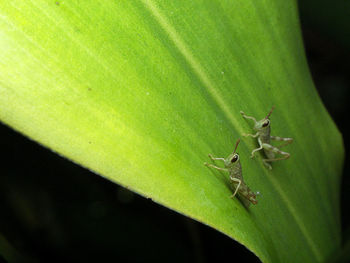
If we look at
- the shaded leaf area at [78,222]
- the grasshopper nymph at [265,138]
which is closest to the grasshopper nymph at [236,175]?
the grasshopper nymph at [265,138]

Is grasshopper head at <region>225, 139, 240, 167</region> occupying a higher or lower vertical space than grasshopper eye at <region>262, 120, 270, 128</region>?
lower

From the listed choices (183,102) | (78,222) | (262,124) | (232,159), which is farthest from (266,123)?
(78,222)

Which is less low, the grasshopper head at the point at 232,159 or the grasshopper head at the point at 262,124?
the grasshopper head at the point at 262,124

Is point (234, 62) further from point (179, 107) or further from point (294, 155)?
point (294, 155)

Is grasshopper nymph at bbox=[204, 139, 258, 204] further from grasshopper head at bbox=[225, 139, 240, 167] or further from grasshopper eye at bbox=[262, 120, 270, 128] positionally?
grasshopper eye at bbox=[262, 120, 270, 128]

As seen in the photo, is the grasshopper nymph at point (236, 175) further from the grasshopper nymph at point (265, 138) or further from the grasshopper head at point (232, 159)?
the grasshopper nymph at point (265, 138)

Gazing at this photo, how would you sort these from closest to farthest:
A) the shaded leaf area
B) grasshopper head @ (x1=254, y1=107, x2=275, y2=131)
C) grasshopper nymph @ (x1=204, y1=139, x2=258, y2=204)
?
grasshopper nymph @ (x1=204, y1=139, x2=258, y2=204)
grasshopper head @ (x1=254, y1=107, x2=275, y2=131)
the shaded leaf area

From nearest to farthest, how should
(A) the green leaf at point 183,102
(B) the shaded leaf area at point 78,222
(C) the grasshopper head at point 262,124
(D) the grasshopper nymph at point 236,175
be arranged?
1. (A) the green leaf at point 183,102
2. (D) the grasshopper nymph at point 236,175
3. (C) the grasshopper head at point 262,124
4. (B) the shaded leaf area at point 78,222

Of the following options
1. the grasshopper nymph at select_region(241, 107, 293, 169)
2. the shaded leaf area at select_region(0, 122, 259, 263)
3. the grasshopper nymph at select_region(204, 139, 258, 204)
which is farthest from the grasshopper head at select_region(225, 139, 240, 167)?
the shaded leaf area at select_region(0, 122, 259, 263)

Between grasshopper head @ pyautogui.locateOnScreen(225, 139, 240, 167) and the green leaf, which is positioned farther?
grasshopper head @ pyautogui.locateOnScreen(225, 139, 240, 167)

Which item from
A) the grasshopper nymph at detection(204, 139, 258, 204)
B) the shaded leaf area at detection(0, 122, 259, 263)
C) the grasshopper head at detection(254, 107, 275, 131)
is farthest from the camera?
the shaded leaf area at detection(0, 122, 259, 263)
